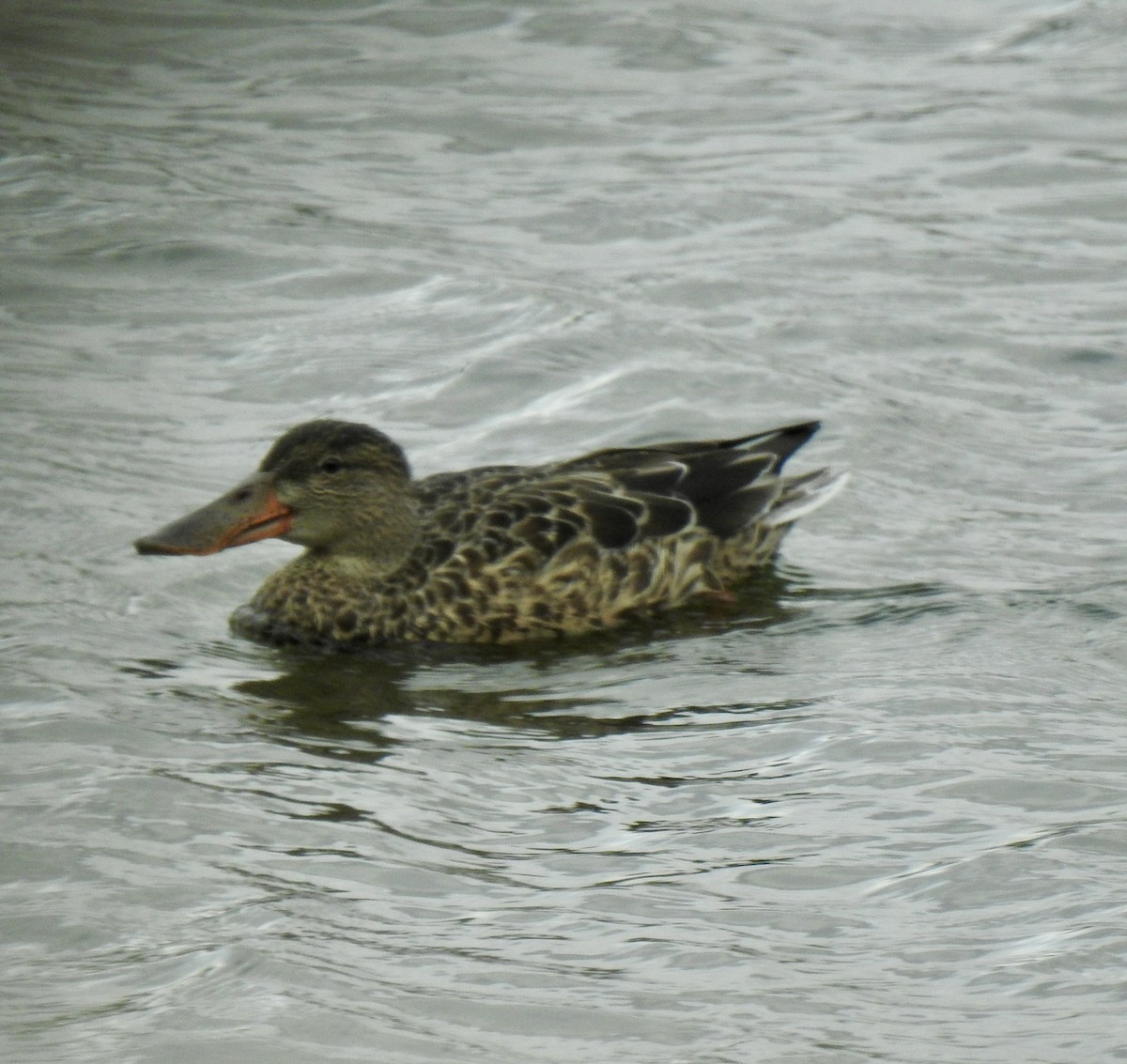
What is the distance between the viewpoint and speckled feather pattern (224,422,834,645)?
8867 mm

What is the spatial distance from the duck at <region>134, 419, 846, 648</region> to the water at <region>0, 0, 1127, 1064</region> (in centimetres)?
20

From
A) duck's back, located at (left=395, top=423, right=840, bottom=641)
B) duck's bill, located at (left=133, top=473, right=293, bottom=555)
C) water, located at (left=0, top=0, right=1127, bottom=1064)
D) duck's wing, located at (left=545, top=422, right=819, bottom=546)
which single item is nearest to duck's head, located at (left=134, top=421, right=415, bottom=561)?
duck's bill, located at (left=133, top=473, right=293, bottom=555)

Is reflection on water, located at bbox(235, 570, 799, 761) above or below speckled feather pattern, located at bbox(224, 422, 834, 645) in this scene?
below

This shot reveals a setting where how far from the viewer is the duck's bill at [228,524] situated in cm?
855

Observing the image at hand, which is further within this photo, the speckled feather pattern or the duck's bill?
the speckled feather pattern

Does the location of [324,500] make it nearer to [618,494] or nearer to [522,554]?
[522,554]

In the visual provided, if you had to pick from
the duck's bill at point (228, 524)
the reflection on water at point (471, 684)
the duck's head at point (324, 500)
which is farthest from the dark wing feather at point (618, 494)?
the duck's bill at point (228, 524)

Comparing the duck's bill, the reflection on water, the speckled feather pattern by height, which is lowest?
the reflection on water

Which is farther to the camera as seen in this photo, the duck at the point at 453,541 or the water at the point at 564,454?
the duck at the point at 453,541

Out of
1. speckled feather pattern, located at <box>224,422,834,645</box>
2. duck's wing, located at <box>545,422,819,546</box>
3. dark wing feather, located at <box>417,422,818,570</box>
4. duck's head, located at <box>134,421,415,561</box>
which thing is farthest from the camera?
duck's wing, located at <box>545,422,819,546</box>

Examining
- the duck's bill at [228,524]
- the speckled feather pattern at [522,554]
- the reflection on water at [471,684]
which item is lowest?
the reflection on water at [471,684]

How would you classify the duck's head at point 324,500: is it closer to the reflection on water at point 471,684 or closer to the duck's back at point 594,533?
the duck's back at point 594,533

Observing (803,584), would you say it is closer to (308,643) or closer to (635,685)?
(635,685)

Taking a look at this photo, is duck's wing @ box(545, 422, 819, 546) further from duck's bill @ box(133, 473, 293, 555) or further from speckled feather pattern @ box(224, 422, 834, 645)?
duck's bill @ box(133, 473, 293, 555)
